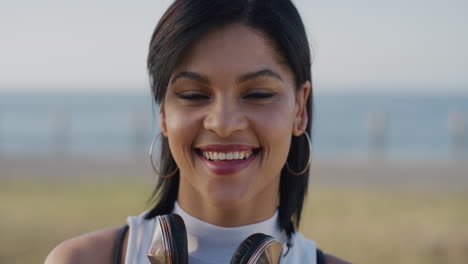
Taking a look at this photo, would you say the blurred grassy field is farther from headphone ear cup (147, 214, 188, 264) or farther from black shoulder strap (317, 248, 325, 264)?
headphone ear cup (147, 214, 188, 264)

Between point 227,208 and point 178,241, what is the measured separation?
9.6 inches

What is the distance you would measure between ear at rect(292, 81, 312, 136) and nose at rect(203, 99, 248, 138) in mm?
380

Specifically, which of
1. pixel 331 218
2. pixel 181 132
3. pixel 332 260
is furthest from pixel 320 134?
pixel 181 132

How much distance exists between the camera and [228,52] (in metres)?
2.40

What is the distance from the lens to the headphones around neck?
7.65 ft

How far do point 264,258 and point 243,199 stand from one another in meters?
0.22

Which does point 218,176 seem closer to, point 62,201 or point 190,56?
point 190,56

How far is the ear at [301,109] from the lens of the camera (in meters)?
2.71

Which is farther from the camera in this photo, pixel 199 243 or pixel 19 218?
pixel 19 218

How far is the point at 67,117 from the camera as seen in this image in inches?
963

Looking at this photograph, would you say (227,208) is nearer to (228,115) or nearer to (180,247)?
(180,247)

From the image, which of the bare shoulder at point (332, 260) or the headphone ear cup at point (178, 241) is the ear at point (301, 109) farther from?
the headphone ear cup at point (178, 241)

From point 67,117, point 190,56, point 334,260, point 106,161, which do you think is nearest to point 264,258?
point 334,260

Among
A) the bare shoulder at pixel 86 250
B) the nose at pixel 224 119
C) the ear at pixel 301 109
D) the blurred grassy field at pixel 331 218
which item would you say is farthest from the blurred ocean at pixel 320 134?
the nose at pixel 224 119
